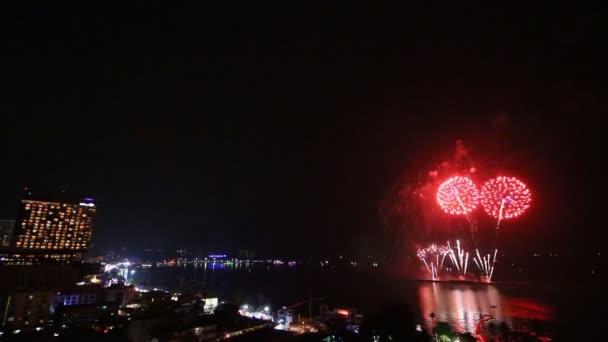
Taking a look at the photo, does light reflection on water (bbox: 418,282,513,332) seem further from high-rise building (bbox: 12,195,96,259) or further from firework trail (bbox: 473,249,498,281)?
high-rise building (bbox: 12,195,96,259)

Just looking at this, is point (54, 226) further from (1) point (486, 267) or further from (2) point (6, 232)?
(1) point (486, 267)

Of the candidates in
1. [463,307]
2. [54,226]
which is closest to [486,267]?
[463,307]

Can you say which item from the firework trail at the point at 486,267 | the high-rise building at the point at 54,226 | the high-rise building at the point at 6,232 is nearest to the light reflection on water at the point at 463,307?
the firework trail at the point at 486,267

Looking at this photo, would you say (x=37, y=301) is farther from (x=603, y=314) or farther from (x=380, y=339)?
(x=603, y=314)

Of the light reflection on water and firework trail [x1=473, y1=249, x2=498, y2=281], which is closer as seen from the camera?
the light reflection on water

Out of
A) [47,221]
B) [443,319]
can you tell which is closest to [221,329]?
[443,319]

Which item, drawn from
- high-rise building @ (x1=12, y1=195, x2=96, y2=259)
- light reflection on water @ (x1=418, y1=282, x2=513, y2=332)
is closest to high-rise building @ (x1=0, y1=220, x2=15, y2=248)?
high-rise building @ (x1=12, y1=195, x2=96, y2=259)
